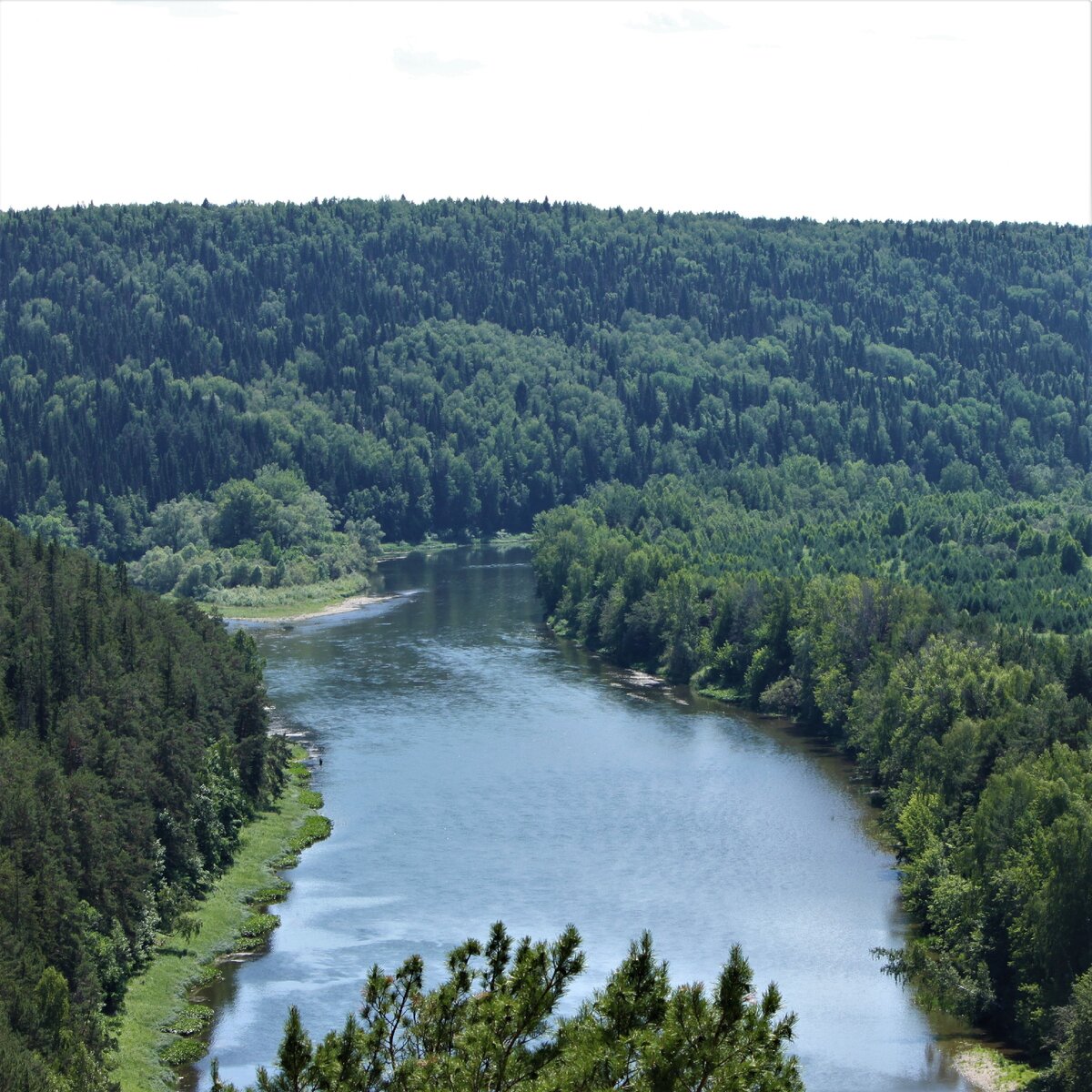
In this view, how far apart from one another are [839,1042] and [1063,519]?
120 m

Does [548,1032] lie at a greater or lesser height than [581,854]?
greater

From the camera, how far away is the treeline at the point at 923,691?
7112 centimetres

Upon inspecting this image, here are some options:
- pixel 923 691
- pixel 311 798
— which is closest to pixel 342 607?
pixel 311 798

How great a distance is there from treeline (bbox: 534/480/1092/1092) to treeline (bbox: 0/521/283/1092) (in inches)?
1231

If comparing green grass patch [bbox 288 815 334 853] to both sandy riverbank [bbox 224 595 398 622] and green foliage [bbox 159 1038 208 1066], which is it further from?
sandy riverbank [bbox 224 595 398 622]

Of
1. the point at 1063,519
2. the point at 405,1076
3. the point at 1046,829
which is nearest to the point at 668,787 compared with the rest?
the point at 1046,829

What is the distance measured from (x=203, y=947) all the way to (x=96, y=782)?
8481 mm

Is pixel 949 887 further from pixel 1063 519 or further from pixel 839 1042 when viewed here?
pixel 1063 519

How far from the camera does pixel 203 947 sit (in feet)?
263

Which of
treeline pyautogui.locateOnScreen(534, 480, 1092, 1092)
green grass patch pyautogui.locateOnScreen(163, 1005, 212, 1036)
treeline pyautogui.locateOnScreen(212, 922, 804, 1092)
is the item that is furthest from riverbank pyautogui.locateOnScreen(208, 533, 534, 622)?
treeline pyautogui.locateOnScreen(212, 922, 804, 1092)

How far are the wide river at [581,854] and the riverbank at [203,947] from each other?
46.3 inches

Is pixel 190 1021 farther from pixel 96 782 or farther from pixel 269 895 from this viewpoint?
pixel 269 895

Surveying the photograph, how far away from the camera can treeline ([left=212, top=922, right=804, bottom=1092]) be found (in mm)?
32562

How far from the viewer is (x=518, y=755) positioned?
4564 inches
